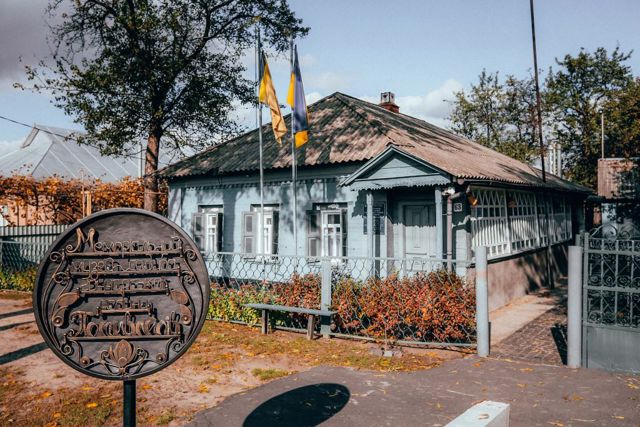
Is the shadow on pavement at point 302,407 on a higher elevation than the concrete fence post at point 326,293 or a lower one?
lower

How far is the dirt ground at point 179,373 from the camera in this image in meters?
5.51

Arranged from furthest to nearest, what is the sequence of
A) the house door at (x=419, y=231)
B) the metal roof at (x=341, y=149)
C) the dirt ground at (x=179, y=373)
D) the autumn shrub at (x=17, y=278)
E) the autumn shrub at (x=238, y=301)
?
the autumn shrub at (x=17, y=278) → the metal roof at (x=341, y=149) → the house door at (x=419, y=231) → the autumn shrub at (x=238, y=301) → the dirt ground at (x=179, y=373)

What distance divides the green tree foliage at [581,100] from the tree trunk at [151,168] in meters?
34.0

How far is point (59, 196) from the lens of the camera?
18.5 meters

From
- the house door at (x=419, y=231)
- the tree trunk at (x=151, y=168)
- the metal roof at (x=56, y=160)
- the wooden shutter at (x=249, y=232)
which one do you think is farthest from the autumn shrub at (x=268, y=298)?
the metal roof at (x=56, y=160)

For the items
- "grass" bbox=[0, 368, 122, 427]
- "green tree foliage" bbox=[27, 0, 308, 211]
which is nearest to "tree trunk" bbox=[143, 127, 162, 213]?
"green tree foliage" bbox=[27, 0, 308, 211]

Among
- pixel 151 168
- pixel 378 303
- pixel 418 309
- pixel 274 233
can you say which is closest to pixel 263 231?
pixel 274 233

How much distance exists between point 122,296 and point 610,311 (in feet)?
21.2

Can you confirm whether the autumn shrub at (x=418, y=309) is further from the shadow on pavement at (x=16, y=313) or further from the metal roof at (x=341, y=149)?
the shadow on pavement at (x=16, y=313)

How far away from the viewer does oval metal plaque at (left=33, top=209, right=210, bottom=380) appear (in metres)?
3.25

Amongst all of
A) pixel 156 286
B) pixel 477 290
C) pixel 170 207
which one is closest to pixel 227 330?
pixel 477 290

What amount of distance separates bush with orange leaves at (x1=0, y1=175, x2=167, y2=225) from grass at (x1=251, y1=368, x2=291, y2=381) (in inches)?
469

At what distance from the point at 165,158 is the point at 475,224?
3498cm

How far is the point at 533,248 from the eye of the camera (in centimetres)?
1557
